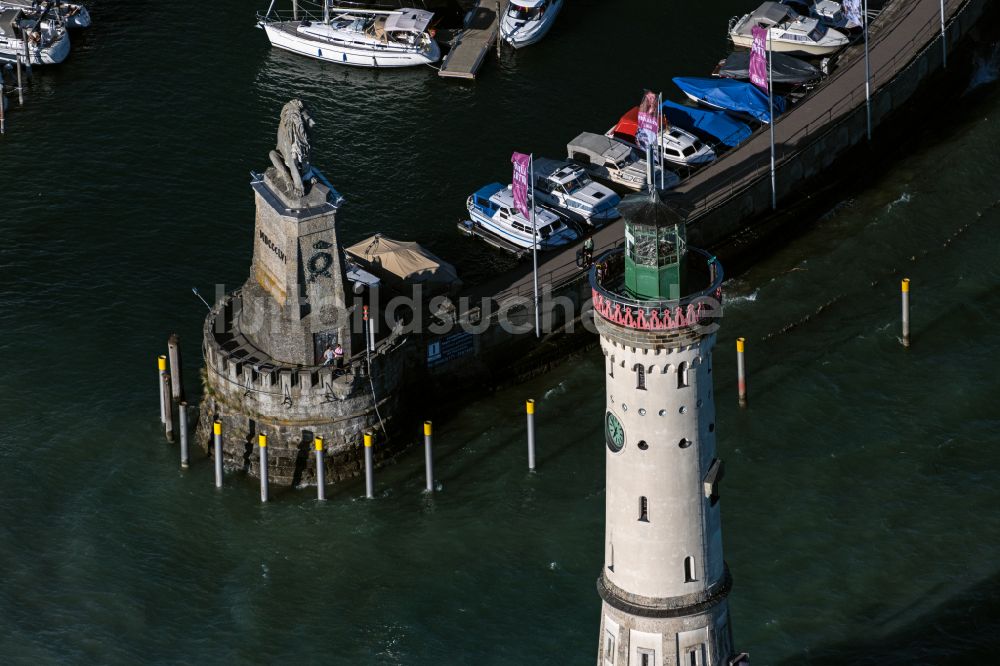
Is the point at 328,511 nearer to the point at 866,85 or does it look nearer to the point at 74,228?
the point at 74,228

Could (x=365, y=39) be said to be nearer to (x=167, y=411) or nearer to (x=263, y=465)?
(x=167, y=411)

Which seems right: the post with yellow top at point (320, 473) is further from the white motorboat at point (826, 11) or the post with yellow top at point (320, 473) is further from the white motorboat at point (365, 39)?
the white motorboat at point (826, 11)

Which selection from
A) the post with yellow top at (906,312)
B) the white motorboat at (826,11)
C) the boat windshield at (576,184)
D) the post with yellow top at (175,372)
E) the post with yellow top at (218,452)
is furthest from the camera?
the white motorboat at (826,11)

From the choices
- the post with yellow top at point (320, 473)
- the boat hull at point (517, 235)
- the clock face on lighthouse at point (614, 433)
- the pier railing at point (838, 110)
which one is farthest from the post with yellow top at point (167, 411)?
the clock face on lighthouse at point (614, 433)

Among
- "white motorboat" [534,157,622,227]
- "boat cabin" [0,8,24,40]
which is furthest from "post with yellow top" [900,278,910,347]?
"boat cabin" [0,8,24,40]

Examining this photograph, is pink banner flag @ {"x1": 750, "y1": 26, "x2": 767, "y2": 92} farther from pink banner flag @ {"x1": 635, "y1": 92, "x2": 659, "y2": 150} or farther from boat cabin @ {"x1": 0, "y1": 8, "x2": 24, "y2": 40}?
boat cabin @ {"x1": 0, "y1": 8, "x2": 24, "y2": 40}
